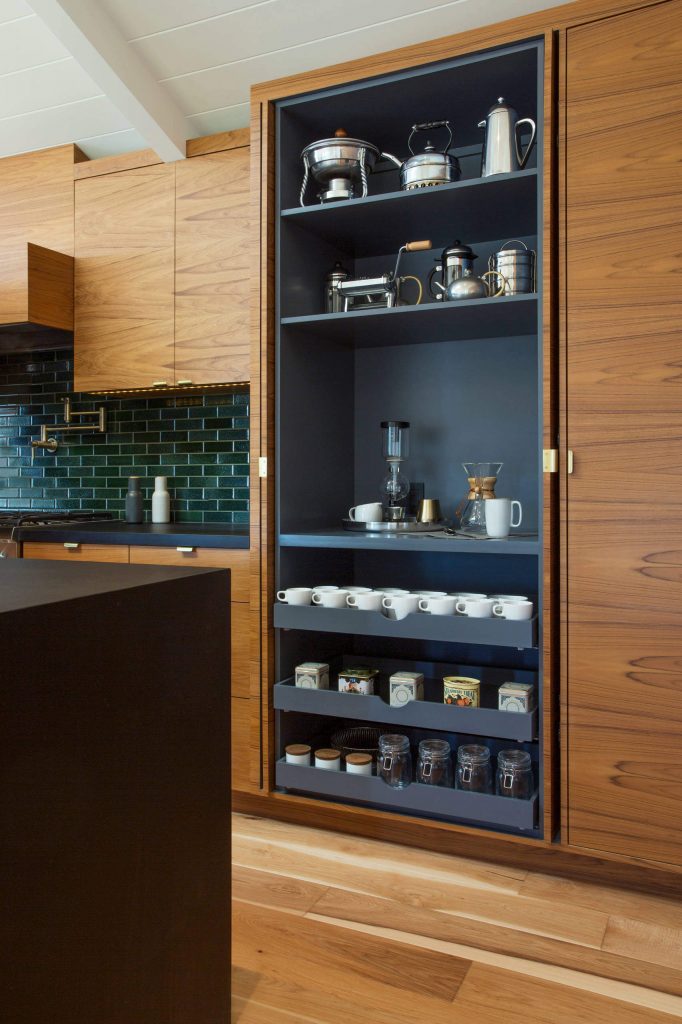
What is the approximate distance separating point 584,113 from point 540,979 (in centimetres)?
214

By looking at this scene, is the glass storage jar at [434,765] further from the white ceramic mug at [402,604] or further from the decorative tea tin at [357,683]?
the white ceramic mug at [402,604]

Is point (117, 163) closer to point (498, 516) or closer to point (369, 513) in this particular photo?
point (369, 513)

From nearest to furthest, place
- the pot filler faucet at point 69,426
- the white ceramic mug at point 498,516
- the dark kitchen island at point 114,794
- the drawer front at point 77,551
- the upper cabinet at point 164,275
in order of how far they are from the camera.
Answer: the dark kitchen island at point 114,794, the white ceramic mug at point 498,516, the drawer front at point 77,551, the upper cabinet at point 164,275, the pot filler faucet at point 69,426

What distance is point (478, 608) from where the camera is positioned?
223cm

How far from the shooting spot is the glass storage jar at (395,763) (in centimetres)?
233

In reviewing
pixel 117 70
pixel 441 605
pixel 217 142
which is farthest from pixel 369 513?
pixel 117 70

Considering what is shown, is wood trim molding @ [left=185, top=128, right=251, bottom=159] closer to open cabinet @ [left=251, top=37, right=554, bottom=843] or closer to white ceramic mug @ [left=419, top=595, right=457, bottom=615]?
open cabinet @ [left=251, top=37, right=554, bottom=843]

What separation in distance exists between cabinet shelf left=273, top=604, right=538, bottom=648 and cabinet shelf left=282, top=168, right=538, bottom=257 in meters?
1.24

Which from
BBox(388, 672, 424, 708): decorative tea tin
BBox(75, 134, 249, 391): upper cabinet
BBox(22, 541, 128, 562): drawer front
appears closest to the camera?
BBox(388, 672, 424, 708): decorative tea tin

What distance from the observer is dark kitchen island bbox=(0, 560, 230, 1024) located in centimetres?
88

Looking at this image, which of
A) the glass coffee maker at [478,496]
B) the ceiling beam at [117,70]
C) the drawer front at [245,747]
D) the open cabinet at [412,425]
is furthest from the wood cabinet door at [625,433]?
the ceiling beam at [117,70]

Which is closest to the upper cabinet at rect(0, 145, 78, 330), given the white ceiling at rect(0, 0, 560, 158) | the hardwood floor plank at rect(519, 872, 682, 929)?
the white ceiling at rect(0, 0, 560, 158)

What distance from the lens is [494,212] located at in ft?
8.00

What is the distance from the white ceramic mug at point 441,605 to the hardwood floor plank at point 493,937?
2.61 ft
